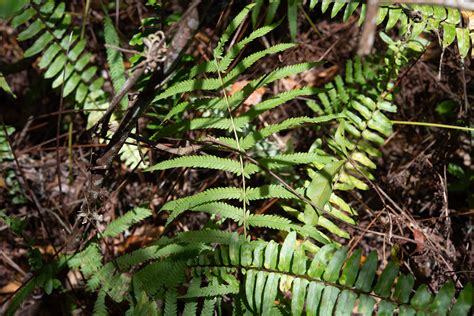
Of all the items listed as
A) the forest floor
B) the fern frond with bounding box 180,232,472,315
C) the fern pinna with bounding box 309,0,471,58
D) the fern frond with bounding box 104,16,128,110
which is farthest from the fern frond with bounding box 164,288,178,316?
the fern pinna with bounding box 309,0,471,58

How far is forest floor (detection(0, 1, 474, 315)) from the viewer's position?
8.55 feet

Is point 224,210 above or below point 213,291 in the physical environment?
above

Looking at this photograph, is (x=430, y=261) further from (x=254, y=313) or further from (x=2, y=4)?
(x=2, y=4)

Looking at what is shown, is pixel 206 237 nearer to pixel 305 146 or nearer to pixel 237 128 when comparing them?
pixel 237 128

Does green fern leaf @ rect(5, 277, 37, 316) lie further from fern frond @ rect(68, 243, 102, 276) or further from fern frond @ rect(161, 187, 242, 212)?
fern frond @ rect(161, 187, 242, 212)

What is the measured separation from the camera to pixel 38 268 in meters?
2.35

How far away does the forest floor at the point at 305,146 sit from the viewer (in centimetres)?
261

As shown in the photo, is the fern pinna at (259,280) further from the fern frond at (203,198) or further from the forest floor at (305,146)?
the forest floor at (305,146)

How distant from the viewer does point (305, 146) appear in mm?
3145

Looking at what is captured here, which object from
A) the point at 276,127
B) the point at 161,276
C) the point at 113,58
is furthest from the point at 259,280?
the point at 113,58

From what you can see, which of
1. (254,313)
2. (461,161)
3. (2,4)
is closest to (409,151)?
Result: (461,161)

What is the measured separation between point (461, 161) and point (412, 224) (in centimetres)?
68

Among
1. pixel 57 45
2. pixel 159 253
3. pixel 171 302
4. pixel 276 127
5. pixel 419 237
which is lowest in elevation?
pixel 419 237

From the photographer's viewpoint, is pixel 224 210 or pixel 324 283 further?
pixel 224 210
